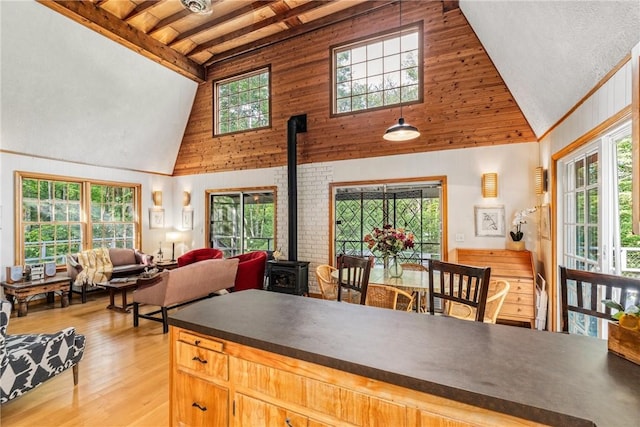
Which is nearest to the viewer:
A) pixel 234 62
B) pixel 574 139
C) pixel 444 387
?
pixel 444 387

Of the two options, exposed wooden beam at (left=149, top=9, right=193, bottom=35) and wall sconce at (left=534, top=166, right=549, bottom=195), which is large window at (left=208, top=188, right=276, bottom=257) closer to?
exposed wooden beam at (left=149, top=9, right=193, bottom=35)

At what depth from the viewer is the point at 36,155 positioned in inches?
207

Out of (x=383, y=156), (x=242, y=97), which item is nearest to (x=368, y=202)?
(x=383, y=156)

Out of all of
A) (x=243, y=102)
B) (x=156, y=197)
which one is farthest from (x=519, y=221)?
(x=156, y=197)

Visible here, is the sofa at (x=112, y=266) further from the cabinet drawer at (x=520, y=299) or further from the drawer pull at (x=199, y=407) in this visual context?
the cabinet drawer at (x=520, y=299)

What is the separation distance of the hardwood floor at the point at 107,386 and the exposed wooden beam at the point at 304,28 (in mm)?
5333

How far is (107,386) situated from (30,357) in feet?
2.24

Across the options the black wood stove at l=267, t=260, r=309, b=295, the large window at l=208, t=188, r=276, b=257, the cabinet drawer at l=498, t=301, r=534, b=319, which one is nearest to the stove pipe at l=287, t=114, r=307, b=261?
the black wood stove at l=267, t=260, r=309, b=295

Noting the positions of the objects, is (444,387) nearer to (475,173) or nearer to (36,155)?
(475,173)

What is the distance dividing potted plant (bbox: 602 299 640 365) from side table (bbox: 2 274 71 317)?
21.3ft

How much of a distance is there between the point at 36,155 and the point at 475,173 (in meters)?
7.17

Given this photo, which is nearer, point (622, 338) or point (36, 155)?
point (622, 338)

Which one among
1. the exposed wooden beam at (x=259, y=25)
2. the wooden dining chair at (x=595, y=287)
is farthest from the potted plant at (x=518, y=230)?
the exposed wooden beam at (x=259, y=25)

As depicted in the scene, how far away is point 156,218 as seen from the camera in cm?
720
